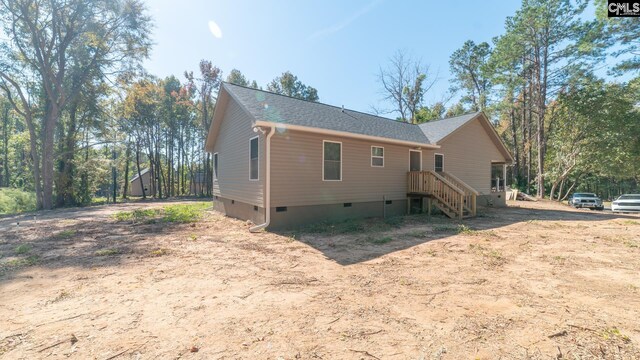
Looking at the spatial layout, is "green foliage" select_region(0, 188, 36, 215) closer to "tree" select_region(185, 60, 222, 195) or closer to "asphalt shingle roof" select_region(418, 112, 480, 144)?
"tree" select_region(185, 60, 222, 195)

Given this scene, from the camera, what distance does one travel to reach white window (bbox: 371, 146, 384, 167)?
34.9ft

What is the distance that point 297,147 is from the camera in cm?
863

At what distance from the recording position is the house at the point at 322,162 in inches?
331

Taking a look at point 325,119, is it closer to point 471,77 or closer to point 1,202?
point 1,202

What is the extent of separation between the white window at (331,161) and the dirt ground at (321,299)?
312 cm

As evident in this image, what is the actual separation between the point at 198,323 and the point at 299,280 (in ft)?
5.46

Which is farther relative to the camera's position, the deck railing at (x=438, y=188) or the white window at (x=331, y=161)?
the deck railing at (x=438, y=188)

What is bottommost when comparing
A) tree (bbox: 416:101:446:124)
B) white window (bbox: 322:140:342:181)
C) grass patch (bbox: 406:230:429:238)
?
grass patch (bbox: 406:230:429:238)

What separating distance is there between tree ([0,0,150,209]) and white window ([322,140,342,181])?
1659 cm

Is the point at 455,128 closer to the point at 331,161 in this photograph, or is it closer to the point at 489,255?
the point at 331,161


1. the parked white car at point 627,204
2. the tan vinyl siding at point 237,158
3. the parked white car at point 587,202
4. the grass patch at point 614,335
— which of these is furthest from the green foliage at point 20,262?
the parked white car at point 587,202

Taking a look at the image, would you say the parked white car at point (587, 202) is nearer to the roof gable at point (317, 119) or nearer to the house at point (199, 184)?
the roof gable at point (317, 119)

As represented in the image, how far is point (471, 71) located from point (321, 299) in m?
33.7

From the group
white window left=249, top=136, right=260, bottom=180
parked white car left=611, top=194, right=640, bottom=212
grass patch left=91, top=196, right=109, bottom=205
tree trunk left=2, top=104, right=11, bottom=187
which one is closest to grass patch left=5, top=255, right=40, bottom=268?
white window left=249, top=136, right=260, bottom=180
